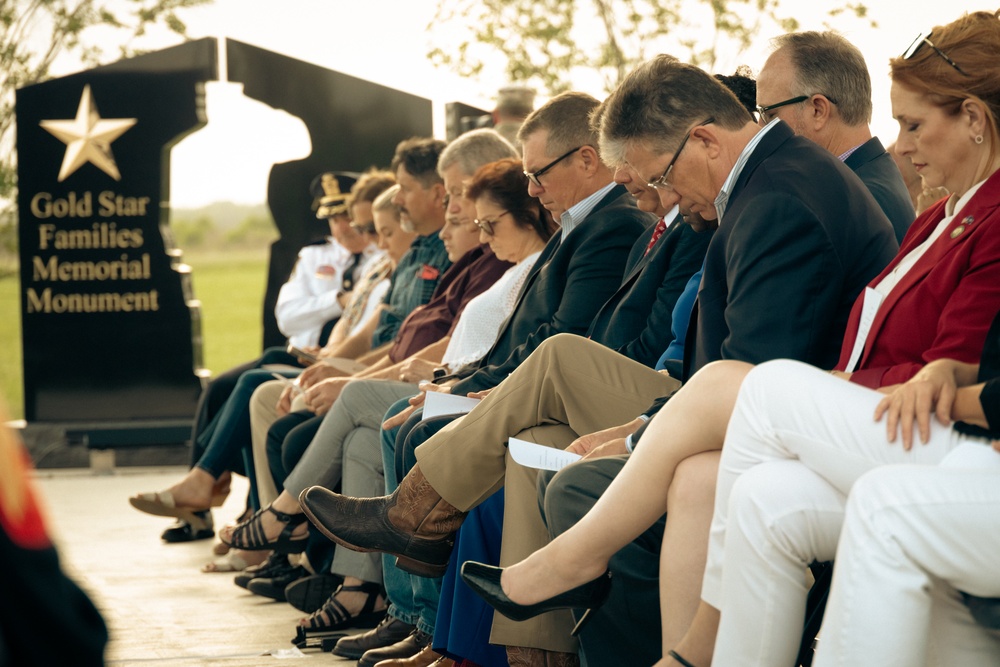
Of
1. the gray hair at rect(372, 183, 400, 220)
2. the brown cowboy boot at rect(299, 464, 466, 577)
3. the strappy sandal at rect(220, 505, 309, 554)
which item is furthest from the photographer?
the gray hair at rect(372, 183, 400, 220)

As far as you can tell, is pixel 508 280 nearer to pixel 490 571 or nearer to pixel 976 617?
pixel 490 571

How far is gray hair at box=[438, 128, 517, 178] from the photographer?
478 cm

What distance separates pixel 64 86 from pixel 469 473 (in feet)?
18.7

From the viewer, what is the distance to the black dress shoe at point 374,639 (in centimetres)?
359

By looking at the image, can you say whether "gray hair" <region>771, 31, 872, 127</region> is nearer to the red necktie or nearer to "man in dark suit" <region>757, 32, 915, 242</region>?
"man in dark suit" <region>757, 32, 915, 242</region>

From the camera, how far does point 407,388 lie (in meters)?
4.07

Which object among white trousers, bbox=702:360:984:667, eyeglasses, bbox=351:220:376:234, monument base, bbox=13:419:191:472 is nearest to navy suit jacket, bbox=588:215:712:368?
white trousers, bbox=702:360:984:667

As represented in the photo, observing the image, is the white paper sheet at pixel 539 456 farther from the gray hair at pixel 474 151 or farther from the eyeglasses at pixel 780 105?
the gray hair at pixel 474 151

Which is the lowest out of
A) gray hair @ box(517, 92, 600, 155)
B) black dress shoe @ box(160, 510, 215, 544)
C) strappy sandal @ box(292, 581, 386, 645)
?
black dress shoe @ box(160, 510, 215, 544)

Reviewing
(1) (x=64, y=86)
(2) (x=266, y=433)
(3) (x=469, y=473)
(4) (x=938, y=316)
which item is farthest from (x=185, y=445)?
(4) (x=938, y=316)

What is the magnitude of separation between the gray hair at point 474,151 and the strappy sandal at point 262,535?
1.44m

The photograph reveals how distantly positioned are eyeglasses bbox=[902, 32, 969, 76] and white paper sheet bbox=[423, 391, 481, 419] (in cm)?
142

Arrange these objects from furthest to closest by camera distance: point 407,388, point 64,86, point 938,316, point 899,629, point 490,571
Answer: point 64,86, point 407,388, point 490,571, point 938,316, point 899,629

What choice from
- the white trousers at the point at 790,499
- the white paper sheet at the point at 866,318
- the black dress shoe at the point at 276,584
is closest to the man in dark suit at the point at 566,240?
the black dress shoe at the point at 276,584
